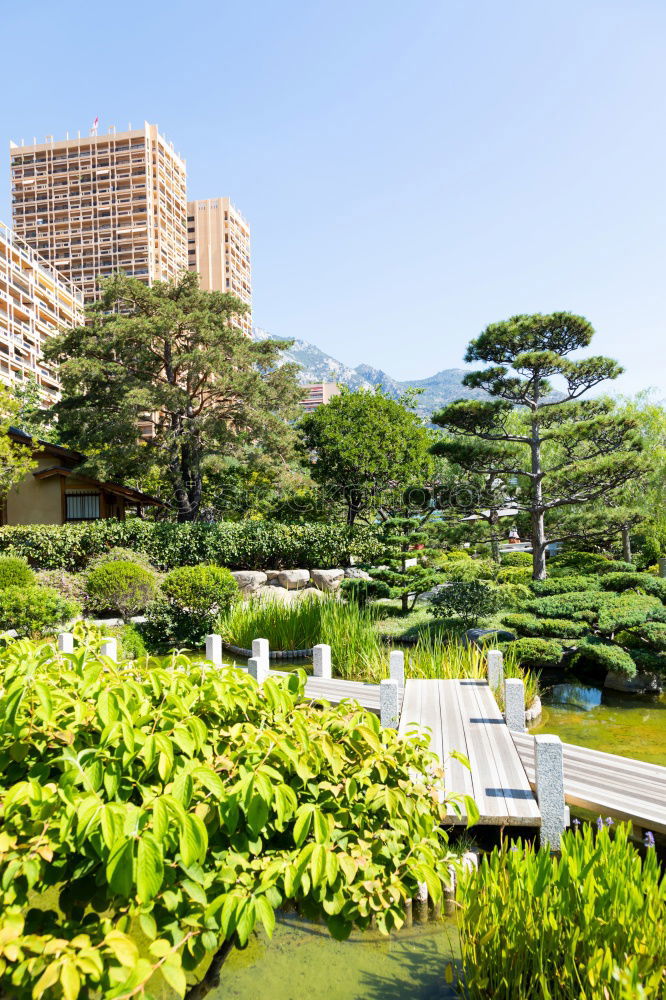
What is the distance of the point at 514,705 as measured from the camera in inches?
204

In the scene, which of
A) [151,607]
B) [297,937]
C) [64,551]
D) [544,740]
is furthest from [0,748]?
[64,551]

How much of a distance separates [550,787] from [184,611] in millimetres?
8345

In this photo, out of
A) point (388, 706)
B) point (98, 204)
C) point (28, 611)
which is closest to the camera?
point (388, 706)

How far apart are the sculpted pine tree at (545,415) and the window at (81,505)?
468 inches

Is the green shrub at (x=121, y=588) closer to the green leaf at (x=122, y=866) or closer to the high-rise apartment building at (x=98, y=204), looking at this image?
the green leaf at (x=122, y=866)

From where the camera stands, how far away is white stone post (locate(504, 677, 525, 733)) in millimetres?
5176

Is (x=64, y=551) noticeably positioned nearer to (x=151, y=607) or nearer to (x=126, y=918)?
(x=151, y=607)

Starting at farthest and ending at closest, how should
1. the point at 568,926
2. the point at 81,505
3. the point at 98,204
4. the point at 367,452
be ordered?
the point at 98,204 → the point at 81,505 → the point at 367,452 → the point at 568,926

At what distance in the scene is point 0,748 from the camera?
5.79 ft

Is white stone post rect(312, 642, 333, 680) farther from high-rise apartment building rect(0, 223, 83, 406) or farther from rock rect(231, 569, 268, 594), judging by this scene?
high-rise apartment building rect(0, 223, 83, 406)

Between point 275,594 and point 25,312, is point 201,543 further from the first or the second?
point 25,312

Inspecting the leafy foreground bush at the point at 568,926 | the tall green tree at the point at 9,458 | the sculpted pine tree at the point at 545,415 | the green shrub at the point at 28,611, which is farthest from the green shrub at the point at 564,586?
the tall green tree at the point at 9,458

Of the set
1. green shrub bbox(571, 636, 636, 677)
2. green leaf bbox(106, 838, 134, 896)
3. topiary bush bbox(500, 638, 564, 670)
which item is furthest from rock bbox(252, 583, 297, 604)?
green leaf bbox(106, 838, 134, 896)

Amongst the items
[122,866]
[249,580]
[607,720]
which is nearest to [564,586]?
[607,720]
